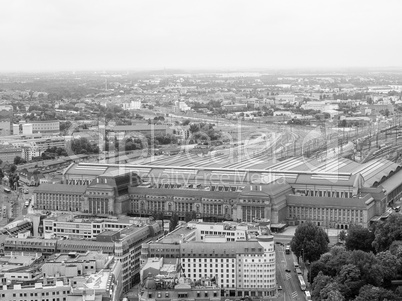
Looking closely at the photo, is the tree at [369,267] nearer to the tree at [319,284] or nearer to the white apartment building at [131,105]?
the tree at [319,284]

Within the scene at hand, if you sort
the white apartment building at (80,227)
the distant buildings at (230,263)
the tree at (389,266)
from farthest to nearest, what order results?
the white apartment building at (80,227) < the distant buildings at (230,263) < the tree at (389,266)

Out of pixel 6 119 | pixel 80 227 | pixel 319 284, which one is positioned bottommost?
pixel 6 119

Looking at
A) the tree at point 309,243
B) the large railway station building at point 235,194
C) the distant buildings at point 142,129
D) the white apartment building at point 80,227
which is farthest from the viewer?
the distant buildings at point 142,129

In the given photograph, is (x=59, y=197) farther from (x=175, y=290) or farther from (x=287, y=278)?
(x=175, y=290)

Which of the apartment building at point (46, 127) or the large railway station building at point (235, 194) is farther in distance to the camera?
the apartment building at point (46, 127)

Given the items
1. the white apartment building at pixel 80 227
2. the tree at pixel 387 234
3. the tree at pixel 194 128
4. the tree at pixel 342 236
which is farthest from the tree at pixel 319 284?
the tree at pixel 194 128

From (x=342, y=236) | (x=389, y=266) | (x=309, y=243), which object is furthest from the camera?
(x=342, y=236)

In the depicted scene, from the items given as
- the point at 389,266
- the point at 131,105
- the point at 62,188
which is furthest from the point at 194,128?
the point at 389,266
